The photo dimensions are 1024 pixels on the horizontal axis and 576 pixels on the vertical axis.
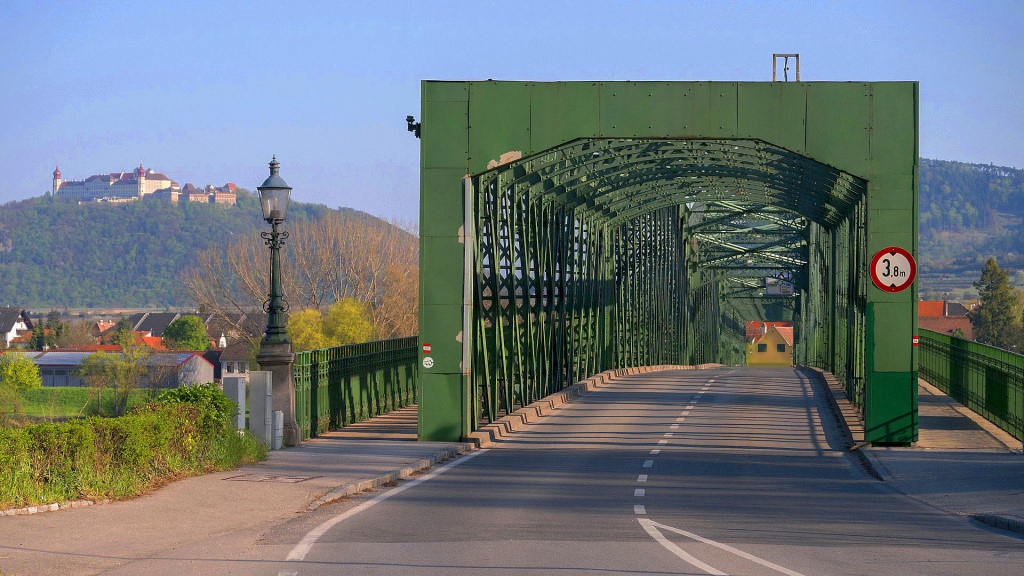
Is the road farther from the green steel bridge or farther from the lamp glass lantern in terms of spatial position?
the lamp glass lantern

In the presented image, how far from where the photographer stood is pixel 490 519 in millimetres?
12602

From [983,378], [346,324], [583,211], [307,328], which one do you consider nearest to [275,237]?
[983,378]

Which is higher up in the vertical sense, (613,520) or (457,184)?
(457,184)

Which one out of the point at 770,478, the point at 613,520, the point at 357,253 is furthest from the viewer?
the point at 357,253

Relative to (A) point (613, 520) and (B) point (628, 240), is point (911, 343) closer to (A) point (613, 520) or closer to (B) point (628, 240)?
(A) point (613, 520)

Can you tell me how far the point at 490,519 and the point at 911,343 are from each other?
400 inches

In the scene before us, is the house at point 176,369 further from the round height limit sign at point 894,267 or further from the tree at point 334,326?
the round height limit sign at point 894,267

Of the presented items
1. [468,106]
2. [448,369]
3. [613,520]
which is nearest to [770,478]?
[613,520]

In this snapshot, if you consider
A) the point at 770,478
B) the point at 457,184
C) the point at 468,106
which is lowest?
the point at 770,478

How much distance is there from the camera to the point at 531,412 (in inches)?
1035

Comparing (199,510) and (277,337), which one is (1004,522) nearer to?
(199,510)

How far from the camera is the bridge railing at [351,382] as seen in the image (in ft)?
66.8

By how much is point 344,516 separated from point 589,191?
21516 millimetres

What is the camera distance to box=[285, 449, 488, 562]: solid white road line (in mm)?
10398
